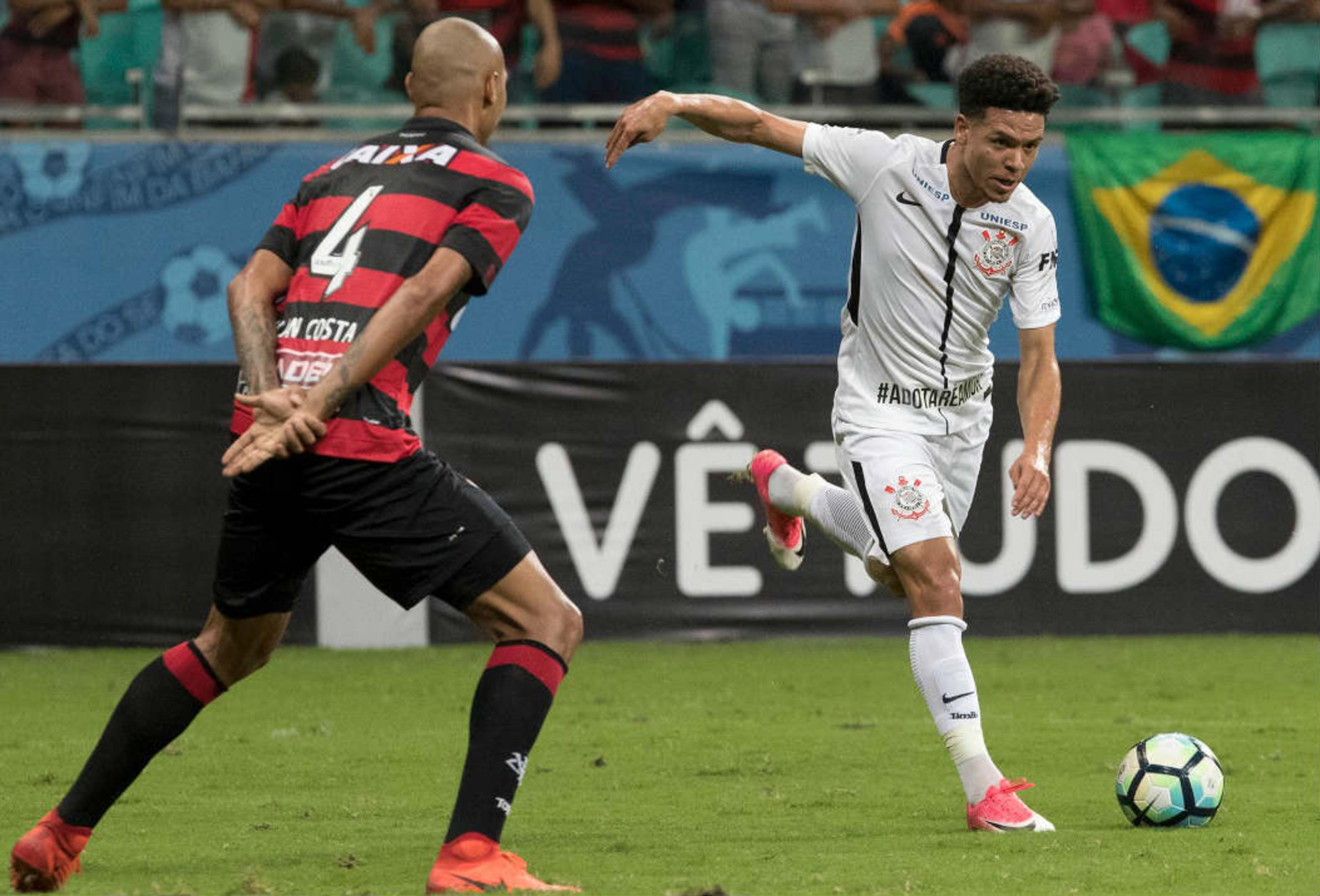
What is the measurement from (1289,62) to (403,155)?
1097cm

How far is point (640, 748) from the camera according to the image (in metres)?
7.84

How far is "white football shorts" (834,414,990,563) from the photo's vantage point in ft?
20.1

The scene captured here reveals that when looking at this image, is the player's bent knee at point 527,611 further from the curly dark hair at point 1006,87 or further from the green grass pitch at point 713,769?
the curly dark hair at point 1006,87

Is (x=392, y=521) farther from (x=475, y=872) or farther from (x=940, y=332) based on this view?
(x=940, y=332)

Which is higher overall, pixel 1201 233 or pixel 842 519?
pixel 842 519

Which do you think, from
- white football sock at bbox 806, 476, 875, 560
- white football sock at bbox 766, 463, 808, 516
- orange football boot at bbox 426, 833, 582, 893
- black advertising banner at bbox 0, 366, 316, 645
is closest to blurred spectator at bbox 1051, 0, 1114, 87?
black advertising banner at bbox 0, 366, 316, 645

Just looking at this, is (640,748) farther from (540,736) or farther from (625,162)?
(625,162)

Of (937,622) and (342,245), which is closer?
(342,245)

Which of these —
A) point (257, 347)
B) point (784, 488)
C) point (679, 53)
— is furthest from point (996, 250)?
point (679, 53)

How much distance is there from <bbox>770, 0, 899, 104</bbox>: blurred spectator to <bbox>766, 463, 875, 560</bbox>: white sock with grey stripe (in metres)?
6.91

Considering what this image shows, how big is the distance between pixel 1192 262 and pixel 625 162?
4.08 metres

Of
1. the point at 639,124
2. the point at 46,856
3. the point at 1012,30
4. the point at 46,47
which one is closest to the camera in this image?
the point at 46,856

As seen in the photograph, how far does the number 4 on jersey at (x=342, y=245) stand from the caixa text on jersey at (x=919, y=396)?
2.11 metres

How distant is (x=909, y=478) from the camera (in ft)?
20.4
